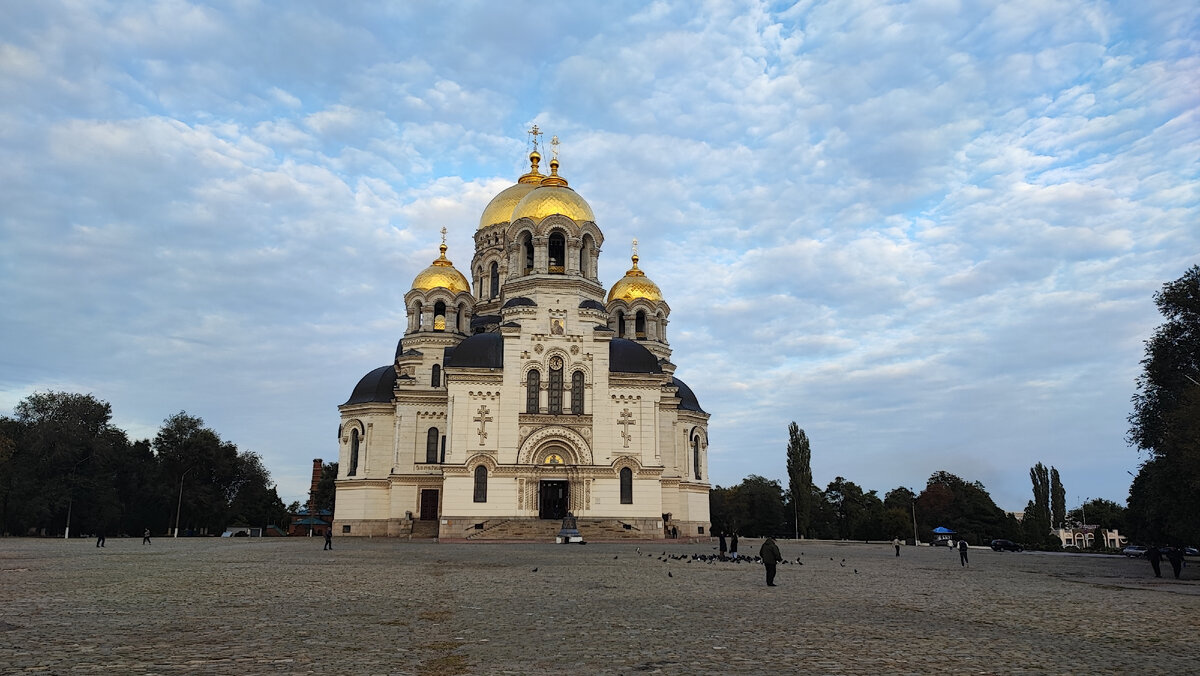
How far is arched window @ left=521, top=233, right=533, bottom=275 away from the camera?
161 feet

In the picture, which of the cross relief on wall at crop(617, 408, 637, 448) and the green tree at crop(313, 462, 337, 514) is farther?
the green tree at crop(313, 462, 337, 514)

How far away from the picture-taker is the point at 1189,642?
10219 millimetres

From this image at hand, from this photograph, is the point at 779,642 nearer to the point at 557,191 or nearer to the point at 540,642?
the point at 540,642

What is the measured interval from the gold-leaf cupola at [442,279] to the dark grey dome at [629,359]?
41.1ft

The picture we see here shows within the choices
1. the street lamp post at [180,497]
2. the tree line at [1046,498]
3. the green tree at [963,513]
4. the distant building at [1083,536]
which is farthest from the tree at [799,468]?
the street lamp post at [180,497]

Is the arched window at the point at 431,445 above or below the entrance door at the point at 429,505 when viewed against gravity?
above

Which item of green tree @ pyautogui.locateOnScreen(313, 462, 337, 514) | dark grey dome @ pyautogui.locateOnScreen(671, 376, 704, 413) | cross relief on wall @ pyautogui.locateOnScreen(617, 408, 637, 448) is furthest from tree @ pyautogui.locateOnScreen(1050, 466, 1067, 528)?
green tree @ pyautogui.locateOnScreen(313, 462, 337, 514)

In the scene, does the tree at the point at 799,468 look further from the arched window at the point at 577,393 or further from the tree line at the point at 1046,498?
the arched window at the point at 577,393

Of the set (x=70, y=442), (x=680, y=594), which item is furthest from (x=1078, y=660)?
(x=70, y=442)

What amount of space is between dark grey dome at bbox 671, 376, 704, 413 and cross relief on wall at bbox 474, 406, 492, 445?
14560mm

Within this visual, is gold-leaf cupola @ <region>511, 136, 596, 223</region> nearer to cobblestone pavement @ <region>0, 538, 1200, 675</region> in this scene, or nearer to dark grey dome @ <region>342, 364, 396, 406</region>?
dark grey dome @ <region>342, 364, 396, 406</region>

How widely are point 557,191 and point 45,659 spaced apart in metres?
43.8

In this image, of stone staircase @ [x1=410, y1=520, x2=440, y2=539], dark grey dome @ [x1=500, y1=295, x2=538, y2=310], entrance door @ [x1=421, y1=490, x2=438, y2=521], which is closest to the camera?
dark grey dome @ [x1=500, y1=295, x2=538, y2=310]

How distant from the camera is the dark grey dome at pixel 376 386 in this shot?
53.5 m
